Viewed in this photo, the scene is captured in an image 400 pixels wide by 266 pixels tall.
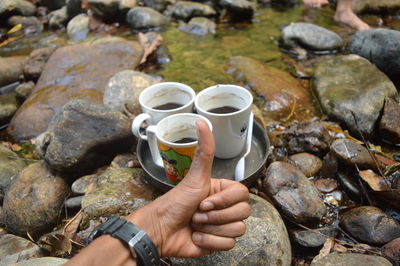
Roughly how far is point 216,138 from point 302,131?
0.93m

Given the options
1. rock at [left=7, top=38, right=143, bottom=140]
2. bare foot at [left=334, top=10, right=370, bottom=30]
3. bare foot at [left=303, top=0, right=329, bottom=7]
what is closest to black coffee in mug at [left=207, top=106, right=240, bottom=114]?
rock at [left=7, top=38, right=143, bottom=140]

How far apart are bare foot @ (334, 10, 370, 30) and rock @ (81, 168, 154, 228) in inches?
159

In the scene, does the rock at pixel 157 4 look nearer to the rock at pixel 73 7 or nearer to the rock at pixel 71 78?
the rock at pixel 73 7

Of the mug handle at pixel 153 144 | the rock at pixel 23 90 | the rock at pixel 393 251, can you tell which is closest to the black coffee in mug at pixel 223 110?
the mug handle at pixel 153 144

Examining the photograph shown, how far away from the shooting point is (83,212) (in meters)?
2.02

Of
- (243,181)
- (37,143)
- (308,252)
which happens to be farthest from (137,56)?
(308,252)

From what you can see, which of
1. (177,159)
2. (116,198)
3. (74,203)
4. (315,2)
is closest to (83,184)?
(74,203)

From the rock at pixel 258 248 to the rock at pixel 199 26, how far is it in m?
3.64

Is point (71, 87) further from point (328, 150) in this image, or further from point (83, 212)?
point (328, 150)

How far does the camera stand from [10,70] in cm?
423

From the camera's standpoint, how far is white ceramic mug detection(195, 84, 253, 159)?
193 centimetres

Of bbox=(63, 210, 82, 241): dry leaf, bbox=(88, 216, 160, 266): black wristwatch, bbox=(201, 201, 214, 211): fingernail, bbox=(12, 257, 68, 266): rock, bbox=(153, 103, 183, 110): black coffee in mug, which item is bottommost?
bbox=(63, 210, 82, 241): dry leaf

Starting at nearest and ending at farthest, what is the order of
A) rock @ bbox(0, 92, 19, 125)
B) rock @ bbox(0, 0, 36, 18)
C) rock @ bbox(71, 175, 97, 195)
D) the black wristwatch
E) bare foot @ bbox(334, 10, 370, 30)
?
1. the black wristwatch
2. rock @ bbox(71, 175, 97, 195)
3. rock @ bbox(0, 92, 19, 125)
4. bare foot @ bbox(334, 10, 370, 30)
5. rock @ bbox(0, 0, 36, 18)

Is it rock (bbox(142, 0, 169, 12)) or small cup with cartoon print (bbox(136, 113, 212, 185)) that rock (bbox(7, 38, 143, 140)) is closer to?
small cup with cartoon print (bbox(136, 113, 212, 185))
